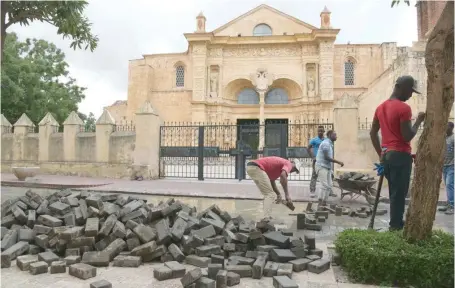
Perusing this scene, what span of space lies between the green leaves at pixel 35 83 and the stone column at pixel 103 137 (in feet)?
27.7

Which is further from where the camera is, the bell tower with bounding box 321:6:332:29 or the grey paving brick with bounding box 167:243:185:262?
the bell tower with bounding box 321:6:332:29

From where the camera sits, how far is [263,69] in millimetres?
30109

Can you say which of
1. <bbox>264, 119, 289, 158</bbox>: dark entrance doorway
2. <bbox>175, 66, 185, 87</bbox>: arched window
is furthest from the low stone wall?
<bbox>175, 66, 185, 87</bbox>: arched window

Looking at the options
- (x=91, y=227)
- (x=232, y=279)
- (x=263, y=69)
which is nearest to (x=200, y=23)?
(x=263, y=69)

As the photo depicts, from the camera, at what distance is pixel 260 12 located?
33.7 metres

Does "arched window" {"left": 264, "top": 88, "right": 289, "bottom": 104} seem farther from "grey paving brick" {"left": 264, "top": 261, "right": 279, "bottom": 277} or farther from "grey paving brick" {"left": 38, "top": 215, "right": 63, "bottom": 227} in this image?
"grey paving brick" {"left": 264, "top": 261, "right": 279, "bottom": 277}

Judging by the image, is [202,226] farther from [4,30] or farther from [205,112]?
[205,112]

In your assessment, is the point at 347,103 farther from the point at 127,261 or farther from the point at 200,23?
the point at 200,23

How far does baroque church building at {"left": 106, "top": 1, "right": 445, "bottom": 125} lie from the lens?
102 feet

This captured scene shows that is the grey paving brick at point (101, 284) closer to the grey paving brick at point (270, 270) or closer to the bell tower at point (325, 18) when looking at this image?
the grey paving brick at point (270, 270)

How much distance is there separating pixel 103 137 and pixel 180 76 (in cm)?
2176

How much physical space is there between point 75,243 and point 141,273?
113 centimetres

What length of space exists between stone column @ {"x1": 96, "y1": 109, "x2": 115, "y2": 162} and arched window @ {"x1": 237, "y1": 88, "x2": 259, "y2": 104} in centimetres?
2041

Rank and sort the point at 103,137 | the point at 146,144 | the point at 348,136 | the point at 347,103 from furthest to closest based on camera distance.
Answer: the point at 103,137, the point at 146,144, the point at 347,103, the point at 348,136
